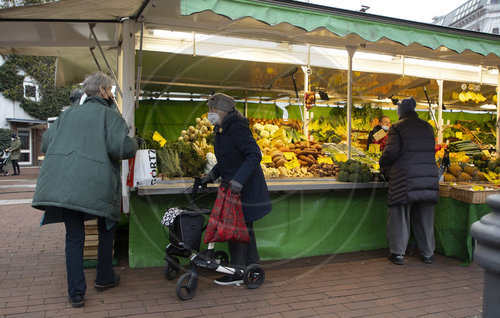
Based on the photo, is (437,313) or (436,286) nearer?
(437,313)

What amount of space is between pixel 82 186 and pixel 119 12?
1880 millimetres

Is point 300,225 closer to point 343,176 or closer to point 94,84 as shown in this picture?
point 343,176

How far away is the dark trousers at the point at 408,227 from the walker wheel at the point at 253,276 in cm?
199

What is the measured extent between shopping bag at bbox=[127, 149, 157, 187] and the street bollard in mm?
3218

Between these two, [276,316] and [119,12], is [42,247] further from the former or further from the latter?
[276,316]

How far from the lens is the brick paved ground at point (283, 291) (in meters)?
3.45

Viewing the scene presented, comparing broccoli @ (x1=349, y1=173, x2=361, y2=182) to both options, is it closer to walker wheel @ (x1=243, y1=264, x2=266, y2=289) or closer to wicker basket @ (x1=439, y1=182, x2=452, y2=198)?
wicker basket @ (x1=439, y1=182, x2=452, y2=198)

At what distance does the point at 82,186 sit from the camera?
3359 millimetres

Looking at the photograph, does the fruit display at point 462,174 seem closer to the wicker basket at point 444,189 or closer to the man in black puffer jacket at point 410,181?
the wicker basket at point 444,189

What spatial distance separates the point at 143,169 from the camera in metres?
4.17

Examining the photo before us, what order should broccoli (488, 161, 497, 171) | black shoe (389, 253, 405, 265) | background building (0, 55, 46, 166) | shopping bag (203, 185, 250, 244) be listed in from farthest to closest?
1. background building (0, 55, 46, 166)
2. broccoli (488, 161, 497, 171)
3. black shoe (389, 253, 405, 265)
4. shopping bag (203, 185, 250, 244)

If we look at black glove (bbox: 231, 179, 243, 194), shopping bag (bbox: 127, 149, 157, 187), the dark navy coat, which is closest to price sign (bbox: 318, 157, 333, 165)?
the dark navy coat

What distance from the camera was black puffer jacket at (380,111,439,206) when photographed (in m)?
4.89

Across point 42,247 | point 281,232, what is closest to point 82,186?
point 281,232
